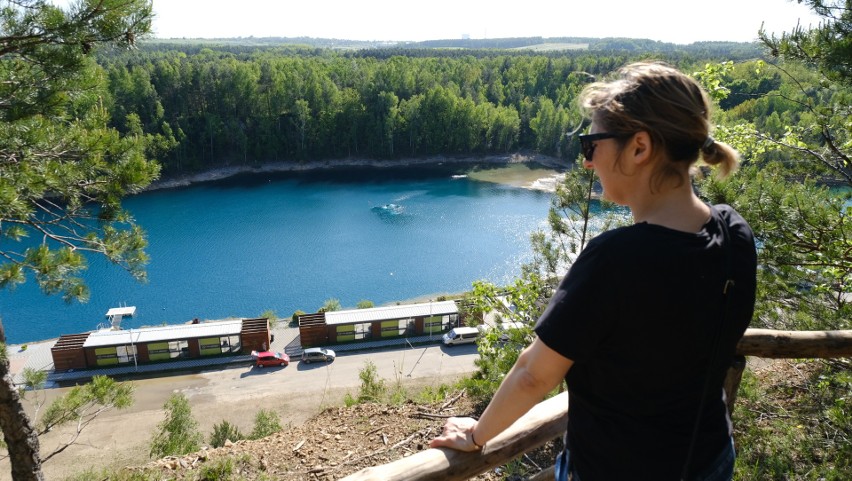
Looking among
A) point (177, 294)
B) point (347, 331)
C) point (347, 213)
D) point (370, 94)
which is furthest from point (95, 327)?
point (370, 94)

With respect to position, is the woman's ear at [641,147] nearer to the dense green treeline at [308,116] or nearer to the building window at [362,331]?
the building window at [362,331]

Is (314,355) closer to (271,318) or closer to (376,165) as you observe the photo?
(271,318)

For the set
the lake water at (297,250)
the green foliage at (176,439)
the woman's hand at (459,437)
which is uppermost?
the woman's hand at (459,437)

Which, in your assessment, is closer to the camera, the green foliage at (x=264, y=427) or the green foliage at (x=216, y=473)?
the green foliage at (x=216, y=473)

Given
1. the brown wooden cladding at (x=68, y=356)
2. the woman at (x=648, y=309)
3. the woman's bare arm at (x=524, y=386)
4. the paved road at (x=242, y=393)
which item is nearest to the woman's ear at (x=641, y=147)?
the woman at (x=648, y=309)

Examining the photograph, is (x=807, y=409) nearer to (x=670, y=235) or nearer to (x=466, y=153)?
(x=670, y=235)

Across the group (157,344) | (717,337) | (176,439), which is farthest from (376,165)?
(717,337)

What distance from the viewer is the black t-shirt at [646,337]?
36.2 inches

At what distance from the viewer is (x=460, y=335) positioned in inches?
612

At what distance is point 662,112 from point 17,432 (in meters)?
4.73

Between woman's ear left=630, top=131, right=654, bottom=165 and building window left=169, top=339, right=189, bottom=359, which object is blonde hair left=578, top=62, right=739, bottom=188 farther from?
building window left=169, top=339, right=189, bottom=359

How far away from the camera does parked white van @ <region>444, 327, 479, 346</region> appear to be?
15.5m

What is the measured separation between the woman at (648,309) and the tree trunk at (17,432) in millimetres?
4175

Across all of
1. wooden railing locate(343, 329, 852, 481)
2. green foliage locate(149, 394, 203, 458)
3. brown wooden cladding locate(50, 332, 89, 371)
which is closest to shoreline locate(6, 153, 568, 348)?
brown wooden cladding locate(50, 332, 89, 371)
